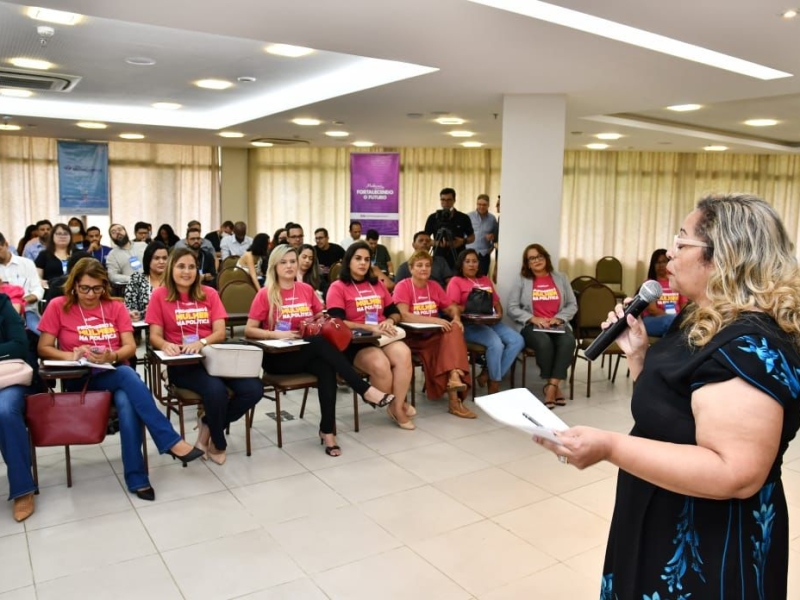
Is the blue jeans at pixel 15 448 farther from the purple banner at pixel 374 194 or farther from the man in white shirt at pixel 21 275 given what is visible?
the purple banner at pixel 374 194

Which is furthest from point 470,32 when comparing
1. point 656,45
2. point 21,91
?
point 21,91

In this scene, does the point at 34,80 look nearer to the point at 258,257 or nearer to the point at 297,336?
the point at 258,257

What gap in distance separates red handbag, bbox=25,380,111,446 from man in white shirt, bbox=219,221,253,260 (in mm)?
7494

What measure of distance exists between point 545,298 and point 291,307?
2582mm

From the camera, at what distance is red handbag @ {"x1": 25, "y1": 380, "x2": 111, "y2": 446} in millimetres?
3572

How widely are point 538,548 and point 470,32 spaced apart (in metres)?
3.21

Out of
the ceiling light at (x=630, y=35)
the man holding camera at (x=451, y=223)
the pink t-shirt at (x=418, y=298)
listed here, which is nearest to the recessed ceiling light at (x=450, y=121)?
the man holding camera at (x=451, y=223)

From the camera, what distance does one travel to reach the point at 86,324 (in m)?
4.02

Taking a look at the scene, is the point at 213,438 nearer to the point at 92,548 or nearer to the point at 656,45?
the point at 92,548

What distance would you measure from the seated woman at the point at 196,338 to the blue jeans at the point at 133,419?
33 cm

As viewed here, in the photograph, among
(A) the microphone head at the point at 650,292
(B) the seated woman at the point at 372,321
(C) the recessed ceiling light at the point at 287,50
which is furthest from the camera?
(C) the recessed ceiling light at the point at 287,50

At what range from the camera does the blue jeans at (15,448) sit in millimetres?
3436

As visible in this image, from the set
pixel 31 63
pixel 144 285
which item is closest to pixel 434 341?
pixel 144 285

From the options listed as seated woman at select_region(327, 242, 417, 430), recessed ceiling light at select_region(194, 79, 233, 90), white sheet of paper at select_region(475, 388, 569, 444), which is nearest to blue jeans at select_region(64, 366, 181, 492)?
seated woman at select_region(327, 242, 417, 430)
